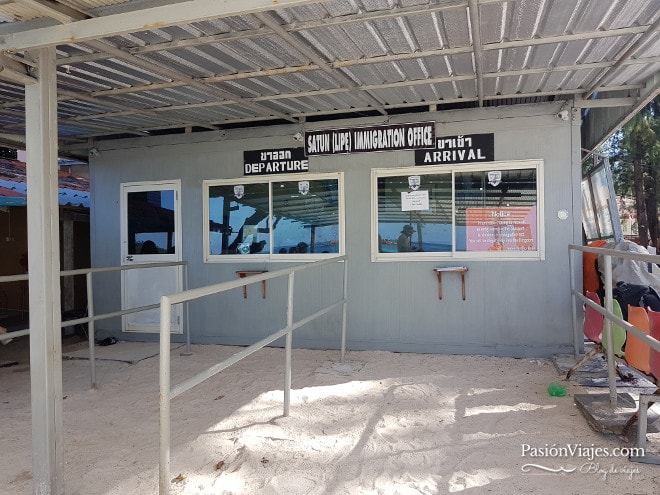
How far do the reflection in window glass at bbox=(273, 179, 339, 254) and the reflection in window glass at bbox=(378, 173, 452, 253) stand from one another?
57cm

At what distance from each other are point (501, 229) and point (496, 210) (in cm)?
22

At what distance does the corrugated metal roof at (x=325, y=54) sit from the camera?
8.57ft

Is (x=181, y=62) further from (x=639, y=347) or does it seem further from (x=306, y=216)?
(x=639, y=347)

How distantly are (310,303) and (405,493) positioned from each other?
3494mm

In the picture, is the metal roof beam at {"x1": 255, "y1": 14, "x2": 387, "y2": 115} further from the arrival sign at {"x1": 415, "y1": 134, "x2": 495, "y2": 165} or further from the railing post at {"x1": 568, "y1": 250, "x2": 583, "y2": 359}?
the railing post at {"x1": 568, "y1": 250, "x2": 583, "y2": 359}

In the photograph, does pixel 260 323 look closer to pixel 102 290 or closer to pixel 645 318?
pixel 102 290

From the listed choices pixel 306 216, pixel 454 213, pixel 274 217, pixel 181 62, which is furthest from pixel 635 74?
pixel 274 217

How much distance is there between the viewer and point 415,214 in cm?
566

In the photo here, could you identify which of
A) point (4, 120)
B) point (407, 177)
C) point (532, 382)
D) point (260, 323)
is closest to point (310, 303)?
point (260, 323)

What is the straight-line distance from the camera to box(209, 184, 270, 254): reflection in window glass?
20.4 ft

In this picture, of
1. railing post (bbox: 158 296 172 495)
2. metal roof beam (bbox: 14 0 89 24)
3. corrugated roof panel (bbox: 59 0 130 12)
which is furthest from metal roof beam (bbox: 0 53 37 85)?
railing post (bbox: 158 296 172 495)

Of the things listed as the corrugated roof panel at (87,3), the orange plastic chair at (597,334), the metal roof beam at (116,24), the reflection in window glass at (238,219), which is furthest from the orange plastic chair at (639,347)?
the reflection in window glass at (238,219)

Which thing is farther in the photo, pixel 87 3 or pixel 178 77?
pixel 178 77

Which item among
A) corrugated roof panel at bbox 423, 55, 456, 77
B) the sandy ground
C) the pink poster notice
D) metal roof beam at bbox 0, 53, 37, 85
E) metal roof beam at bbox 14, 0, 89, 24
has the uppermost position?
corrugated roof panel at bbox 423, 55, 456, 77
